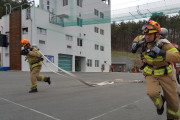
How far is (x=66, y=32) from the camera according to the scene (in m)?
29.7

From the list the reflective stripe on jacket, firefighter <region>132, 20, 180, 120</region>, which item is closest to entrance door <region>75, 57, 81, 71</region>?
the reflective stripe on jacket

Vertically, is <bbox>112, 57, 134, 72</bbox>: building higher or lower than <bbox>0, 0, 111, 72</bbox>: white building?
lower

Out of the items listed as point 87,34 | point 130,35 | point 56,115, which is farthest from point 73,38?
point 130,35

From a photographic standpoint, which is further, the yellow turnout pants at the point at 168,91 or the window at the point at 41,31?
the window at the point at 41,31

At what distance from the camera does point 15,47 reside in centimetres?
2602

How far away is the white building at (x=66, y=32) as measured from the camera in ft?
82.3

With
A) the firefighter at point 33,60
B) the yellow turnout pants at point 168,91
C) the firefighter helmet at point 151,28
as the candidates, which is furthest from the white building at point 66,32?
the yellow turnout pants at point 168,91

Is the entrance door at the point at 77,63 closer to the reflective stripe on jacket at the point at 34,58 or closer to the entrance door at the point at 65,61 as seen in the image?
the entrance door at the point at 65,61

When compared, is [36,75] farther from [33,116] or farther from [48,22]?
[48,22]

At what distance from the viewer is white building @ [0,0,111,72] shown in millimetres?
25094

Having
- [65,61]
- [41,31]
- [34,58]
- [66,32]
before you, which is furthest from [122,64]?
[34,58]

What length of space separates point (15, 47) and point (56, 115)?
24.9m

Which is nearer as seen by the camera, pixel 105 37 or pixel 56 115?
pixel 56 115

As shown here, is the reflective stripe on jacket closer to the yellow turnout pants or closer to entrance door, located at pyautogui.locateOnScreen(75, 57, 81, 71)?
the yellow turnout pants
